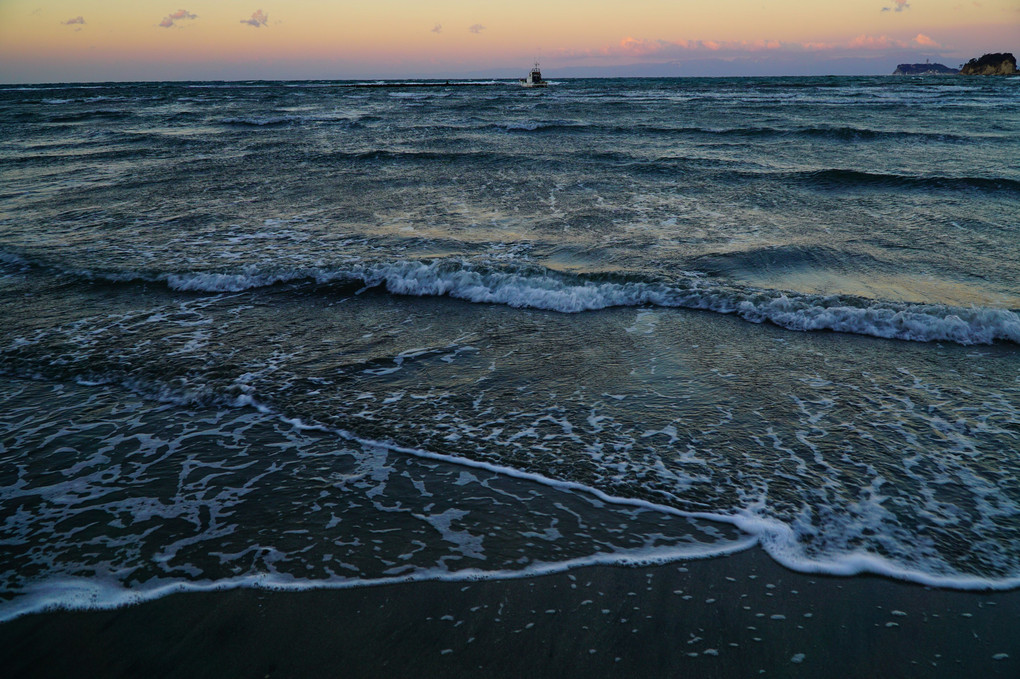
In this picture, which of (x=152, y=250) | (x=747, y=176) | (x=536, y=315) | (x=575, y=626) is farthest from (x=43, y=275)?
(x=747, y=176)

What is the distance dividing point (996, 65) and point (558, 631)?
170 metres

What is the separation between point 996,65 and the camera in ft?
410

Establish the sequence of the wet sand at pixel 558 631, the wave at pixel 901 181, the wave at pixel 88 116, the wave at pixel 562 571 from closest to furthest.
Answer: the wet sand at pixel 558 631 → the wave at pixel 562 571 → the wave at pixel 901 181 → the wave at pixel 88 116

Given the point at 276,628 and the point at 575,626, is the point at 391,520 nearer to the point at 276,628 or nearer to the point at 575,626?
the point at 276,628

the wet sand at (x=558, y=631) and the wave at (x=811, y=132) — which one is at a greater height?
the wave at (x=811, y=132)

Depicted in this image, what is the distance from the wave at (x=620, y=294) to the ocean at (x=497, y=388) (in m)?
0.04

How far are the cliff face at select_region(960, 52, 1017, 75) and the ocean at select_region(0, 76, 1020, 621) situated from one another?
15419 cm

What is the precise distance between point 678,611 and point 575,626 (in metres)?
0.51

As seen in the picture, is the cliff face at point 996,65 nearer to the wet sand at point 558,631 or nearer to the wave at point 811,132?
the wave at point 811,132

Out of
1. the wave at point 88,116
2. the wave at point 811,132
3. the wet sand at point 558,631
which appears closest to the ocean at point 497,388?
the wet sand at point 558,631

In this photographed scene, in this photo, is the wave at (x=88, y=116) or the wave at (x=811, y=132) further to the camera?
the wave at (x=88, y=116)

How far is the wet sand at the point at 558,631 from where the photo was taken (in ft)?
8.36

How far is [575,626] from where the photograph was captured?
2.75 meters

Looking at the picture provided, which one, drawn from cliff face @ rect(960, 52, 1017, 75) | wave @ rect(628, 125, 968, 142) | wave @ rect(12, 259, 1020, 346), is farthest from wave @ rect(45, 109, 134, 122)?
cliff face @ rect(960, 52, 1017, 75)
